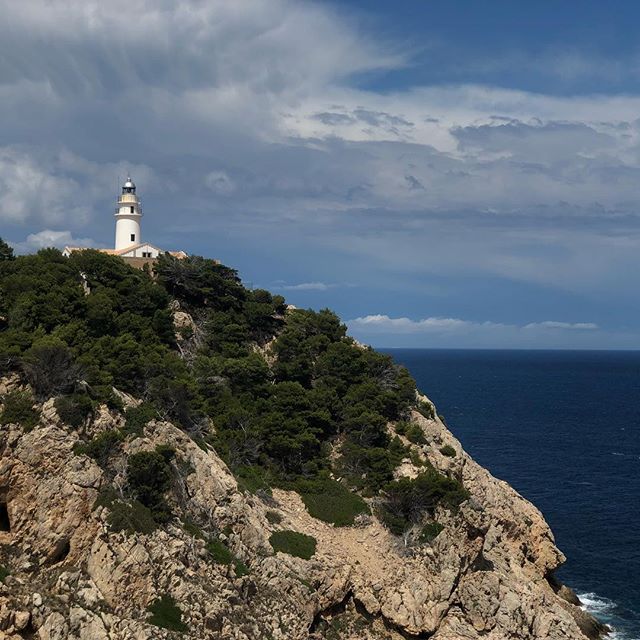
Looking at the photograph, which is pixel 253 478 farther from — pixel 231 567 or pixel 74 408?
pixel 74 408

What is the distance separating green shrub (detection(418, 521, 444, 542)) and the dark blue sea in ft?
49.9

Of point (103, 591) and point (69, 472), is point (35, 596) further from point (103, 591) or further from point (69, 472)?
point (69, 472)

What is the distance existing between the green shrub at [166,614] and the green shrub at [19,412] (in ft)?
29.1

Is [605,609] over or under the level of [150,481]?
under

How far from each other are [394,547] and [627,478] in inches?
1886

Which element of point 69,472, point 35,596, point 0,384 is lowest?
point 35,596

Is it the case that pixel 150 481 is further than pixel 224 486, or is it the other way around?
pixel 224 486

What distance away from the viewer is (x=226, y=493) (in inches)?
1353

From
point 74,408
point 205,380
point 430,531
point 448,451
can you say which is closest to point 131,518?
point 74,408

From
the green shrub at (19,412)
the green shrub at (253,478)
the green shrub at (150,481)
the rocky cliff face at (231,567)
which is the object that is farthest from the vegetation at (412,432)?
the green shrub at (19,412)

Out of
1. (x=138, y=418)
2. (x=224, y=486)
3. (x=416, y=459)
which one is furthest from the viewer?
(x=416, y=459)

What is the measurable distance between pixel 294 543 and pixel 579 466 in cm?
5529

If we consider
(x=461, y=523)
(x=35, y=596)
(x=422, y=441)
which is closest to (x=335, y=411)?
(x=422, y=441)

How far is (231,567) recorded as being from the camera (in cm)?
3100
